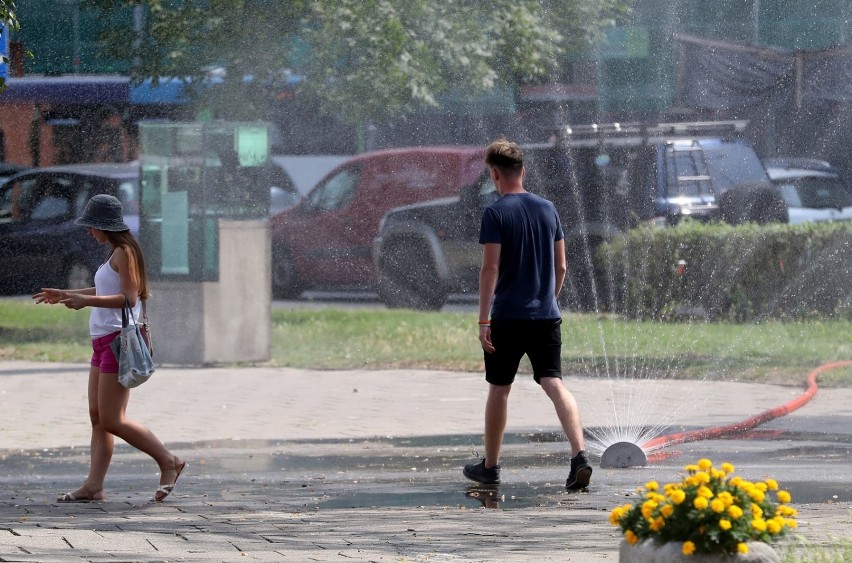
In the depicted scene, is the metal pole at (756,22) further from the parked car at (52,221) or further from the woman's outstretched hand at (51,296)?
the woman's outstretched hand at (51,296)

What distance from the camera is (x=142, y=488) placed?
24.8ft

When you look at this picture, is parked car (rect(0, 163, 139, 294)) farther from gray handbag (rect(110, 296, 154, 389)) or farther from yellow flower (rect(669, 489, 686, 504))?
yellow flower (rect(669, 489, 686, 504))

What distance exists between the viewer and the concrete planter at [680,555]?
4.48 m

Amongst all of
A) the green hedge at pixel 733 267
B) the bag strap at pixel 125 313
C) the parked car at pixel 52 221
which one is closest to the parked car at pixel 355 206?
the green hedge at pixel 733 267

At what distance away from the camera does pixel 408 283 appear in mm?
15508

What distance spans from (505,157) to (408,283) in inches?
323

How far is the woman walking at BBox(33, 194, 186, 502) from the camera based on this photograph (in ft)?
22.7

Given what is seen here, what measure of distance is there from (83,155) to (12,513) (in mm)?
10441

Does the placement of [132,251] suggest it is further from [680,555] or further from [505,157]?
[680,555]

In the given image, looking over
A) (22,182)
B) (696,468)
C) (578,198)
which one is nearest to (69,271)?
(22,182)

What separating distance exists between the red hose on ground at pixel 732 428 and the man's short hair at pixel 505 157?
186 centimetres

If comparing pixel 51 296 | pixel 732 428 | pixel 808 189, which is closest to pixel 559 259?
pixel 51 296

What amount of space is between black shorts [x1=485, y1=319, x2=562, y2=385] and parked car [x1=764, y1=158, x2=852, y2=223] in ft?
29.7

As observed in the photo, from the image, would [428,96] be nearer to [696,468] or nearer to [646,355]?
[646,355]
